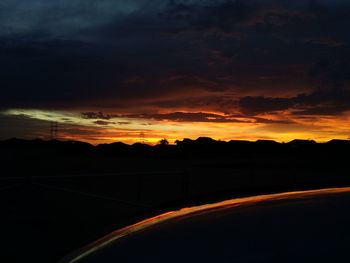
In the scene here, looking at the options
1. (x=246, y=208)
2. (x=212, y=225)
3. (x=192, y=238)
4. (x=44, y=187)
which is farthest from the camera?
(x=44, y=187)

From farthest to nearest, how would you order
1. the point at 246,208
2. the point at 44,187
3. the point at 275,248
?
1. the point at 44,187
2. the point at 246,208
3. the point at 275,248

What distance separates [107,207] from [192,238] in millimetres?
12404

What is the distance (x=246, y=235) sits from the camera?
2.01 metres

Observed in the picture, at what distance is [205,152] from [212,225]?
9785cm

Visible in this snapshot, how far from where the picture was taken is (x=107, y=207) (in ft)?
46.5

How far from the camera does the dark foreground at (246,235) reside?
182 cm

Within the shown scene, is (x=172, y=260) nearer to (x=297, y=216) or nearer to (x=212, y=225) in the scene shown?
(x=212, y=225)

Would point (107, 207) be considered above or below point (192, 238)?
below

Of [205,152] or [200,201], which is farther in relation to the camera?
[205,152]

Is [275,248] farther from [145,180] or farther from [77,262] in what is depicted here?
[145,180]

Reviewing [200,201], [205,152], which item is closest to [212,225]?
[200,201]

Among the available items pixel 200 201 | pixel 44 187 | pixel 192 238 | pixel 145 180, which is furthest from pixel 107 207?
pixel 145 180

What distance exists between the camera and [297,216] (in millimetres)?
2133

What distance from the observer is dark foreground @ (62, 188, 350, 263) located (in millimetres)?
1820
